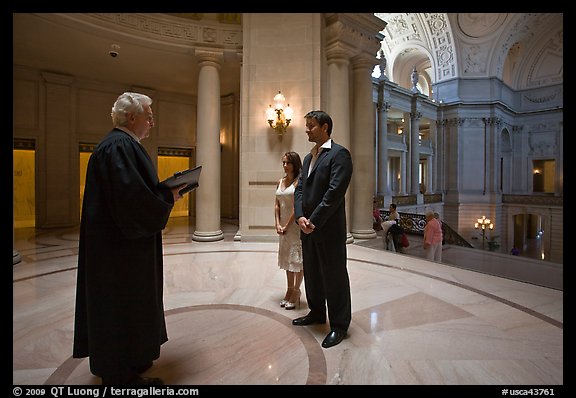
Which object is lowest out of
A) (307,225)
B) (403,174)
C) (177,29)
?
(307,225)

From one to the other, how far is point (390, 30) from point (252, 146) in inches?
859

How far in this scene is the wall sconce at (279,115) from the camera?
698 centimetres

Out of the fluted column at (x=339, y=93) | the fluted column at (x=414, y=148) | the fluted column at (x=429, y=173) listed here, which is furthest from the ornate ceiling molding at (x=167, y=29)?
the fluted column at (x=429, y=173)

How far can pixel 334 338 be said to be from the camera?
2.52 metres

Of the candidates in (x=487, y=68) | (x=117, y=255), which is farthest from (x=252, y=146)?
(x=487, y=68)

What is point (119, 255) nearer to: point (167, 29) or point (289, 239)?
point (289, 239)

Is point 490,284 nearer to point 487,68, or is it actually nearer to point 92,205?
point 92,205

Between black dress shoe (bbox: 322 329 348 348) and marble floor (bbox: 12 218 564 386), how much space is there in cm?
4

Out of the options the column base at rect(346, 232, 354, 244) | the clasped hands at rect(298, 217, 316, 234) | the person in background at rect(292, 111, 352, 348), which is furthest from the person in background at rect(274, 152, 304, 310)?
the column base at rect(346, 232, 354, 244)

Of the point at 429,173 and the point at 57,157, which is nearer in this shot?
the point at 57,157

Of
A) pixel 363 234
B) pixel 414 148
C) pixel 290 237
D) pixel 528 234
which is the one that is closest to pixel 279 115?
pixel 363 234

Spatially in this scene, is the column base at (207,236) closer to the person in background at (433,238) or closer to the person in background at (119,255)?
the person in background at (433,238)

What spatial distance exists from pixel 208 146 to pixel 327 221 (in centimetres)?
606

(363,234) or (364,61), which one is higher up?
(364,61)
